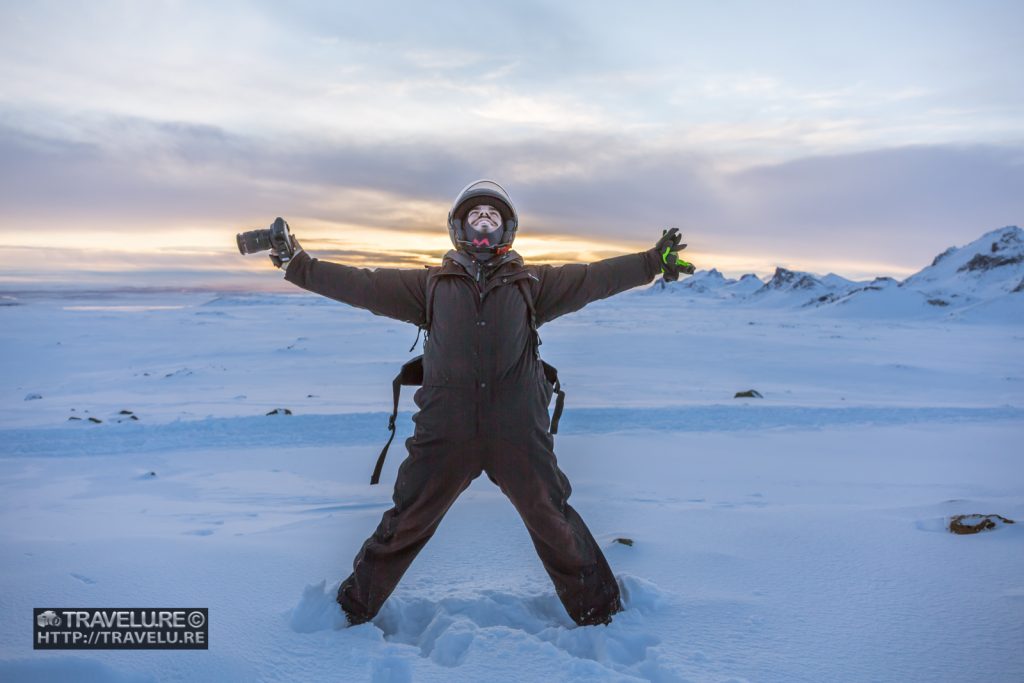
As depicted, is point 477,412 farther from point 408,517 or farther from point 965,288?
point 965,288

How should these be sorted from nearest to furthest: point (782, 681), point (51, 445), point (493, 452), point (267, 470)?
1. point (782, 681)
2. point (493, 452)
3. point (267, 470)
4. point (51, 445)

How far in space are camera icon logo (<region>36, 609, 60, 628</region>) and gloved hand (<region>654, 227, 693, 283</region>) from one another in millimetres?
3236

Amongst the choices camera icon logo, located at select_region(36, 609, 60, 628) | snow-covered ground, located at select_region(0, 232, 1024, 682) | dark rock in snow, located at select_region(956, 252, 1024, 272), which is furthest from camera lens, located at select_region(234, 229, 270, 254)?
dark rock in snow, located at select_region(956, 252, 1024, 272)

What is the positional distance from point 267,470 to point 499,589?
3.97 meters

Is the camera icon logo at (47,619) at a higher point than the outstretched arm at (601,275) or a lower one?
lower

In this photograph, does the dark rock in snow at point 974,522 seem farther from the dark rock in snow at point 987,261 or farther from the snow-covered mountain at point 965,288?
the dark rock in snow at point 987,261

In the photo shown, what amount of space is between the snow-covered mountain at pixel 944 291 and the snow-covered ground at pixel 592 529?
71272mm

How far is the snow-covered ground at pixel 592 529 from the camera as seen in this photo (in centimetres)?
284

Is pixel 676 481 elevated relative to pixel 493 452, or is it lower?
lower

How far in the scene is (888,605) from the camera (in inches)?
131

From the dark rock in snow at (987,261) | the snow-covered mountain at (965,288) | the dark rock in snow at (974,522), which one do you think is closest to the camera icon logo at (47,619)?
the dark rock in snow at (974,522)

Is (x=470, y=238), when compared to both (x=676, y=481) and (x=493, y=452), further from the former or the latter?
(x=676, y=481)

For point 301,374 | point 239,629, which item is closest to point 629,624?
point 239,629

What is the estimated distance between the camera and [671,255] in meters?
3.23
